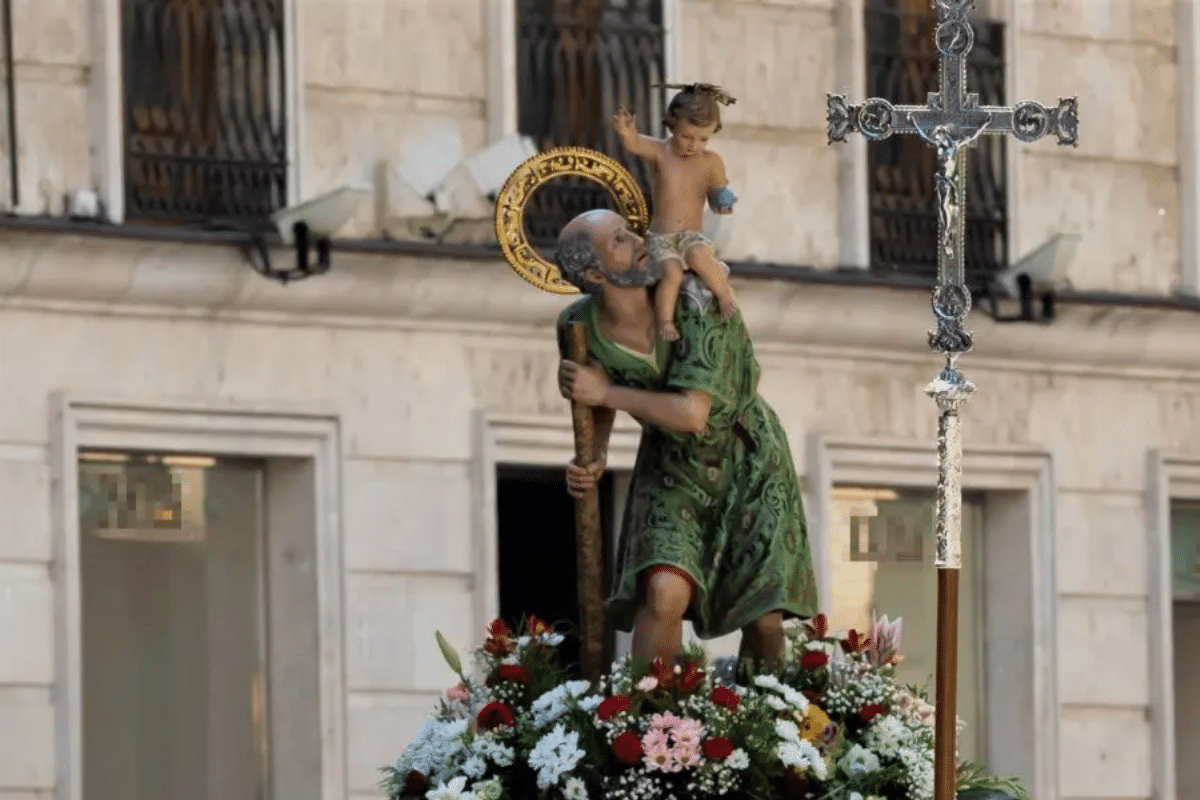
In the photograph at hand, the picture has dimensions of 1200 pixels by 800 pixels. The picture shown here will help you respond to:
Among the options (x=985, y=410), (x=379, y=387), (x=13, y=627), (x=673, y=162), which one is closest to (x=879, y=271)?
(x=985, y=410)

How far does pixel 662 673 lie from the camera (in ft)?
54.9

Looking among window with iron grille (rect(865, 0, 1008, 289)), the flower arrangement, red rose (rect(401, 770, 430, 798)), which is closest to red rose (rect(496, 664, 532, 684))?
the flower arrangement

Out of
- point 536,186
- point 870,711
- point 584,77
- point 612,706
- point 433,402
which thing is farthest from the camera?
point 584,77

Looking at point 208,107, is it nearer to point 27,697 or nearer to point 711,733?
point 27,697

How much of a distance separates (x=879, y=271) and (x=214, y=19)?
4092 mm

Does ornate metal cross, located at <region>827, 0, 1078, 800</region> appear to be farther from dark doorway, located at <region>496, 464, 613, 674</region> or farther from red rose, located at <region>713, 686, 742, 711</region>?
dark doorway, located at <region>496, 464, 613, 674</region>

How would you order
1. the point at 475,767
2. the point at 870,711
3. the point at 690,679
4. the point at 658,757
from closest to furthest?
the point at 658,757, the point at 690,679, the point at 475,767, the point at 870,711

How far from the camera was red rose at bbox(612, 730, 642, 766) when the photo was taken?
16484mm

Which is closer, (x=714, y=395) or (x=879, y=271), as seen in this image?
(x=714, y=395)

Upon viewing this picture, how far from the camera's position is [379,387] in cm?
2478

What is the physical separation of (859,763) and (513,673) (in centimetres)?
110

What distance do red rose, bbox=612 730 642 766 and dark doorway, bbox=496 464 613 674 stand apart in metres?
9.20

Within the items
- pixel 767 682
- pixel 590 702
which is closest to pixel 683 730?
pixel 590 702

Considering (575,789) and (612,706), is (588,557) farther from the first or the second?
(575,789)
